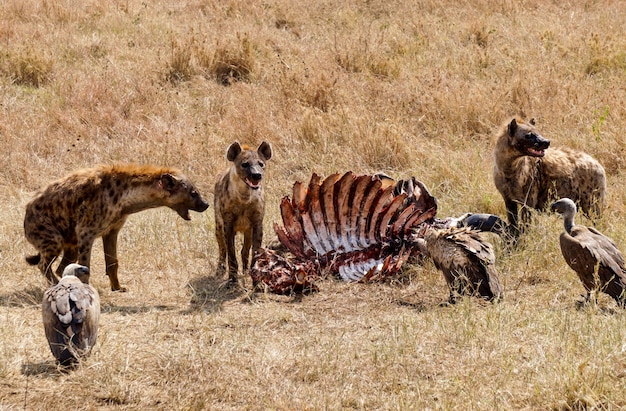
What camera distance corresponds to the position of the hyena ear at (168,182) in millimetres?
6527

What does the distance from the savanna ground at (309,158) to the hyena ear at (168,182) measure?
2.10ft

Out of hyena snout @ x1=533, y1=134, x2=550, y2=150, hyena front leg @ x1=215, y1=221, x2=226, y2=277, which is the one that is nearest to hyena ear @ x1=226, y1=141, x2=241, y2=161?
hyena front leg @ x1=215, y1=221, x2=226, y2=277

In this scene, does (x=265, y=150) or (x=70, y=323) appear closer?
(x=70, y=323)

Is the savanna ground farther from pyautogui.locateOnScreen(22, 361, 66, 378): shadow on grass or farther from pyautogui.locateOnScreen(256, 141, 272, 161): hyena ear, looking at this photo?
pyautogui.locateOnScreen(256, 141, 272, 161): hyena ear

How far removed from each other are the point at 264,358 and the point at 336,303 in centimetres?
119

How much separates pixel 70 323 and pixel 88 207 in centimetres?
183

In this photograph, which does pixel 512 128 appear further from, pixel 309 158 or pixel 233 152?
pixel 309 158

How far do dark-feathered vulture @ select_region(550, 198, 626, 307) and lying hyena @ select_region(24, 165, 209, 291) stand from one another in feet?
8.88

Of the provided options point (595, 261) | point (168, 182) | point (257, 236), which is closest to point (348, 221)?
point (257, 236)

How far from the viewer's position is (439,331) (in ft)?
16.9

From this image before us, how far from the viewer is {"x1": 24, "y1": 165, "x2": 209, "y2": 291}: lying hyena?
629cm

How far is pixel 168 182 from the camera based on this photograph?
6566 millimetres

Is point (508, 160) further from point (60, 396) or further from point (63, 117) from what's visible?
point (63, 117)

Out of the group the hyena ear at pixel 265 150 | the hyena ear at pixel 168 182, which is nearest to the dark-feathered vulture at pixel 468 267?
the hyena ear at pixel 265 150
